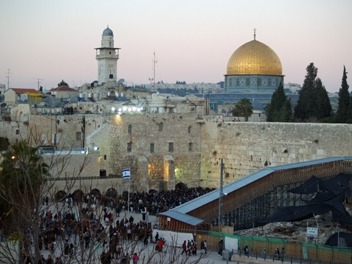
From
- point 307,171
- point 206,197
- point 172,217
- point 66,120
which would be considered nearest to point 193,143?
point 66,120

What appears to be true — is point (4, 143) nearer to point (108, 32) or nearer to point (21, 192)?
point (21, 192)

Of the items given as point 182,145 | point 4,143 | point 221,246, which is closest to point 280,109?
point 182,145

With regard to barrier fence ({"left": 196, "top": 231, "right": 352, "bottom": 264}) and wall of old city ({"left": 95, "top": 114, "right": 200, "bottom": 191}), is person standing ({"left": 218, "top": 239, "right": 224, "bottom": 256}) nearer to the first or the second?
barrier fence ({"left": 196, "top": 231, "right": 352, "bottom": 264})

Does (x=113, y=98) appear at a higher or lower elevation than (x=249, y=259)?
higher

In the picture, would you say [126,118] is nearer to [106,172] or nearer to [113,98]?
[106,172]

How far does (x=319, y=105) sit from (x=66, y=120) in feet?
48.6

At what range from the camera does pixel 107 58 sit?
6275cm

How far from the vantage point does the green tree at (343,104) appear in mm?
37562

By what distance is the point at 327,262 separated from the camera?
1903 cm

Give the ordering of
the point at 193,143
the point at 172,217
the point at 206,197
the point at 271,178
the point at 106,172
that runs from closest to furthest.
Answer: the point at 172,217 < the point at 206,197 < the point at 271,178 < the point at 106,172 < the point at 193,143

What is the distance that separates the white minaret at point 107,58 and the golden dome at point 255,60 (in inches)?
425

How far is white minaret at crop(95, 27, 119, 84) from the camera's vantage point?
62.2 m

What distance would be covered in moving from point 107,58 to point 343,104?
95.7ft

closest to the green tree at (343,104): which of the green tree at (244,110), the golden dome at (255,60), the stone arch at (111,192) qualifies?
the green tree at (244,110)
